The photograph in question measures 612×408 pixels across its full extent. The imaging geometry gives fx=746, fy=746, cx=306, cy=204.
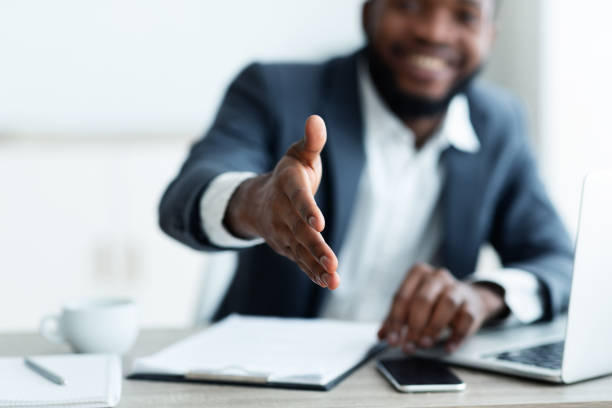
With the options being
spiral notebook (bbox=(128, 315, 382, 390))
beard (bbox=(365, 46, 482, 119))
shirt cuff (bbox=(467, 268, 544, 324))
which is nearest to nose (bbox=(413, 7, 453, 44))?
beard (bbox=(365, 46, 482, 119))

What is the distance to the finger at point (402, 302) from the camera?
956mm

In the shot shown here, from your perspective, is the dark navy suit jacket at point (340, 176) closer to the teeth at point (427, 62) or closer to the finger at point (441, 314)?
the teeth at point (427, 62)

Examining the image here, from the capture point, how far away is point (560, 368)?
796 millimetres

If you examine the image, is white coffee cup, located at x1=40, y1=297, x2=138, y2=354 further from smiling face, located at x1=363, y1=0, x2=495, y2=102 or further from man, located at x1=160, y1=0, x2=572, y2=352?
smiling face, located at x1=363, y1=0, x2=495, y2=102

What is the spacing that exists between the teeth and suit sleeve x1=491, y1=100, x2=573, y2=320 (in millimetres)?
240

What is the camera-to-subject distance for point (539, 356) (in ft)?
2.88

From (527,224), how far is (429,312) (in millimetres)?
595

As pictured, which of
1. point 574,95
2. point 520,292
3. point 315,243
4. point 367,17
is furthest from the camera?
point 574,95

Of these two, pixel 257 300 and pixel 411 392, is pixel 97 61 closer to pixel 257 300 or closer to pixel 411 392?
pixel 257 300

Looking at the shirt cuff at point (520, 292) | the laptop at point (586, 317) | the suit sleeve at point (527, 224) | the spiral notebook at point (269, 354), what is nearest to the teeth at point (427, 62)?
the suit sleeve at point (527, 224)

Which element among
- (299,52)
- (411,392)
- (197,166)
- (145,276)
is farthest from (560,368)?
(299,52)

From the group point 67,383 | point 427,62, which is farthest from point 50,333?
point 427,62

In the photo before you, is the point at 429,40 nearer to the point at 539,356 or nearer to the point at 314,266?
the point at 539,356

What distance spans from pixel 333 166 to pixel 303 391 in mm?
677
